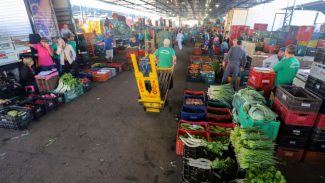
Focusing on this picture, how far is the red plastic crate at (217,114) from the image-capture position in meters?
4.09

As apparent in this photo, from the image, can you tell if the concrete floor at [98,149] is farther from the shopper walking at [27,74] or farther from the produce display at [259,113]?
the shopper walking at [27,74]

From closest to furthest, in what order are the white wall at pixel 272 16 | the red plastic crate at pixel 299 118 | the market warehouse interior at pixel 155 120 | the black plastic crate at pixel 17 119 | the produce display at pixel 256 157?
the produce display at pixel 256 157 < the market warehouse interior at pixel 155 120 < the red plastic crate at pixel 299 118 < the black plastic crate at pixel 17 119 < the white wall at pixel 272 16

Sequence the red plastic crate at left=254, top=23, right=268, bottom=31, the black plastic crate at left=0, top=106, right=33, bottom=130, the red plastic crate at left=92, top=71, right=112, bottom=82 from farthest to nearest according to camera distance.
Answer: the red plastic crate at left=254, top=23, right=268, bottom=31 → the red plastic crate at left=92, top=71, right=112, bottom=82 → the black plastic crate at left=0, top=106, right=33, bottom=130

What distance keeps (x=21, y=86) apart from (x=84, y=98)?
2249mm

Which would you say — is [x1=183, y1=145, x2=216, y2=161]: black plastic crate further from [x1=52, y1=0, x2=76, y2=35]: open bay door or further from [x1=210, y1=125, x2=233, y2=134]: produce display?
[x1=52, y1=0, x2=76, y2=35]: open bay door

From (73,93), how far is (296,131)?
646 cm

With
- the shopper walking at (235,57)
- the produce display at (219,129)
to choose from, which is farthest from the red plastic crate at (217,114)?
the shopper walking at (235,57)

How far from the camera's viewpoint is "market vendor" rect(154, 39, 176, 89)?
544 centimetres

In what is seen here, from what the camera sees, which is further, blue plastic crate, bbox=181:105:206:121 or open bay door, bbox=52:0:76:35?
open bay door, bbox=52:0:76:35

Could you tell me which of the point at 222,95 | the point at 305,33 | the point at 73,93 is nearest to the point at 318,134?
the point at 222,95

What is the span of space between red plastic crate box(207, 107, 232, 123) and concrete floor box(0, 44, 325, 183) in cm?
97

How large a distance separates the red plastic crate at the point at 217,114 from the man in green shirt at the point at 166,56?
199cm

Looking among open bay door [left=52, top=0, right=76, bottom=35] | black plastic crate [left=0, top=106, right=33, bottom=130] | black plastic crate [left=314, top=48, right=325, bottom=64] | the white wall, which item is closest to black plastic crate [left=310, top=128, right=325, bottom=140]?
black plastic crate [left=314, top=48, right=325, bottom=64]

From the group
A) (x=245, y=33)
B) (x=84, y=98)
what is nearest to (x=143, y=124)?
(x=84, y=98)
